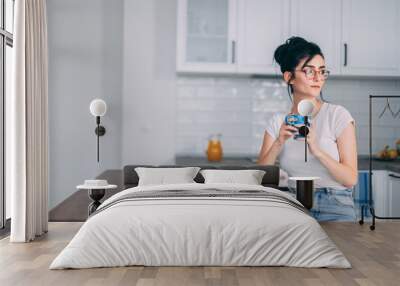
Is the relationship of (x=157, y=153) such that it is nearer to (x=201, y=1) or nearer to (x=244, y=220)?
(x=201, y=1)

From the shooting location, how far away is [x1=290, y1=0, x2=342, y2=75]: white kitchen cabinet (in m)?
6.26

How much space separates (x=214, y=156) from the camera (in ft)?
21.0

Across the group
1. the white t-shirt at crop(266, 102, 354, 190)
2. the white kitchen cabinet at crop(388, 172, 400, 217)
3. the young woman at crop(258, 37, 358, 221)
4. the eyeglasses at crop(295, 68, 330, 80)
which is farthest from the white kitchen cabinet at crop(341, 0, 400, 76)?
the white kitchen cabinet at crop(388, 172, 400, 217)

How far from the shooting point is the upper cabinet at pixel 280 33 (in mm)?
6184

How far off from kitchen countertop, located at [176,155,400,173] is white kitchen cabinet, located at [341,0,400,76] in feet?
3.30

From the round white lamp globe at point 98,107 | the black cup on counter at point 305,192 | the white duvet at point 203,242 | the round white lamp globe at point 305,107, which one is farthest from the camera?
the round white lamp globe at point 305,107

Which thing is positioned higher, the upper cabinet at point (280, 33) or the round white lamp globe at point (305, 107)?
the upper cabinet at point (280, 33)

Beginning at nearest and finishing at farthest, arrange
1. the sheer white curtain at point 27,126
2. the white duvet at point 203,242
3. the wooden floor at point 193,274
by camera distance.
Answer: the wooden floor at point 193,274
the white duvet at point 203,242
the sheer white curtain at point 27,126

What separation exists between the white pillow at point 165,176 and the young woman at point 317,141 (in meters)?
1.15

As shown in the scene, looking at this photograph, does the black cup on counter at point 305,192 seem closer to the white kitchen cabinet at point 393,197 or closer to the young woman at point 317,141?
the young woman at point 317,141

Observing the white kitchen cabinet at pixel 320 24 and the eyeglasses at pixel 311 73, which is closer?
the white kitchen cabinet at pixel 320 24

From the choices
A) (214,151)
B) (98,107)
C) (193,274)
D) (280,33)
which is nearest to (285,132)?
(214,151)

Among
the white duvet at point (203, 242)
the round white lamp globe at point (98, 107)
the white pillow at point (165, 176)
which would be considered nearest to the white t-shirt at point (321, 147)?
the white pillow at point (165, 176)

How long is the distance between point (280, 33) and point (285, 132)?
112 centimetres
